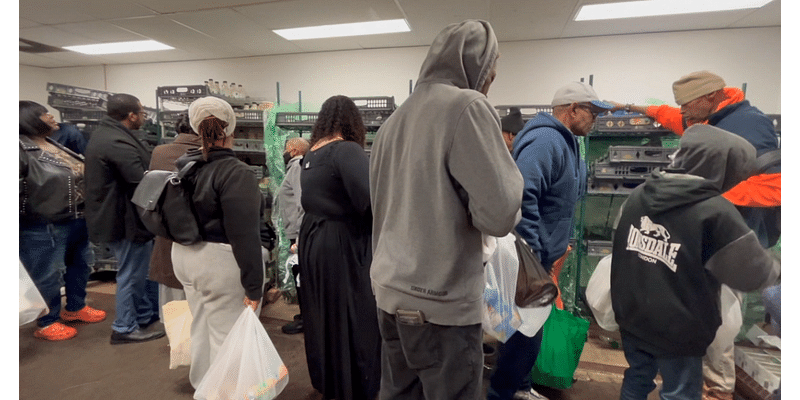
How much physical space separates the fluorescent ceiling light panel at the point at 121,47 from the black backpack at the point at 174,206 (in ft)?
12.9

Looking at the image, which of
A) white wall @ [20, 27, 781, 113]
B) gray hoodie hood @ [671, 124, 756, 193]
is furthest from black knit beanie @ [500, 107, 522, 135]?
white wall @ [20, 27, 781, 113]

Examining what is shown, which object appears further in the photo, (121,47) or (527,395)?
(121,47)

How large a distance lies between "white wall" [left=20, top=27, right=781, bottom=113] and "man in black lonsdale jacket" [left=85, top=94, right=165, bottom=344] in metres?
2.18

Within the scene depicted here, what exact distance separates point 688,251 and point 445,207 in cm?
82

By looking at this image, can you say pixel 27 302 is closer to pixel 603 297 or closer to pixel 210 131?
pixel 210 131

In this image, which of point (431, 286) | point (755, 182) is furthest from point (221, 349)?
point (755, 182)

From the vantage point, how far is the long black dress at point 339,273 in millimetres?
1732

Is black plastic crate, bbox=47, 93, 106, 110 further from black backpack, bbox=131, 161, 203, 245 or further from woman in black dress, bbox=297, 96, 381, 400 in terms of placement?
woman in black dress, bbox=297, 96, 381, 400

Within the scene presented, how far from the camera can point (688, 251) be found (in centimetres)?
124

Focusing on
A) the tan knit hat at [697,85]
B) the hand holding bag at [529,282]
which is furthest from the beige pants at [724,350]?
the tan knit hat at [697,85]

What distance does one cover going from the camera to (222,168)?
174 centimetres

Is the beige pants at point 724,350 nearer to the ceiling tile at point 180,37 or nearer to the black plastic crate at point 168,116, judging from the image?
the black plastic crate at point 168,116

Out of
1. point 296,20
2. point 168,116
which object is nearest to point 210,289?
point 168,116

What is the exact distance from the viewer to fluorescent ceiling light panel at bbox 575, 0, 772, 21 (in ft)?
10.8
